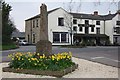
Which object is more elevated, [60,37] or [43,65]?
[60,37]

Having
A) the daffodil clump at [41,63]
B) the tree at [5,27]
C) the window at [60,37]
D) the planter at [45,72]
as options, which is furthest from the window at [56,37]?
the planter at [45,72]

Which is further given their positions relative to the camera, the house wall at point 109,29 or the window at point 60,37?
the house wall at point 109,29

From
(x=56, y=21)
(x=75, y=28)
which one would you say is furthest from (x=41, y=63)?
(x=75, y=28)

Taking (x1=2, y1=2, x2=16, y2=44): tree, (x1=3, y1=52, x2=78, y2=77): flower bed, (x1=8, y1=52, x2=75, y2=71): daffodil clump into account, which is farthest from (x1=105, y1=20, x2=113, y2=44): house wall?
(x1=8, y1=52, x2=75, y2=71): daffodil clump

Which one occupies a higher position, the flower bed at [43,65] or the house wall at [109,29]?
the house wall at [109,29]

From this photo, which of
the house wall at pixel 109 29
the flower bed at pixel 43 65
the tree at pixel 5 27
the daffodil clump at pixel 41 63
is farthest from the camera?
the house wall at pixel 109 29

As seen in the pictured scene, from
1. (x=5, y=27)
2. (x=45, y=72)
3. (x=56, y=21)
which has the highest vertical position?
(x=56, y=21)

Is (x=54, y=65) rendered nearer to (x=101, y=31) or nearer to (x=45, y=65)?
(x=45, y=65)

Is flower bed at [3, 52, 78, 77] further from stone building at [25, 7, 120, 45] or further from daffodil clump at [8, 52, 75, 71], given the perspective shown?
stone building at [25, 7, 120, 45]

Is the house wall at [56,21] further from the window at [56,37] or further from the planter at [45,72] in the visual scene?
the planter at [45,72]

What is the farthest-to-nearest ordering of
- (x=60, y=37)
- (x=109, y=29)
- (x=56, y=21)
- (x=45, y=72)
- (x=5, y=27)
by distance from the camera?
1. (x=109, y=29)
2. (x=60, y=37)
3. (x=56, y=21)
4. (x=5, y=27)
5. (x=45, y=72)

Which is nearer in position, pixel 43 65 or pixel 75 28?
pixel 43 65

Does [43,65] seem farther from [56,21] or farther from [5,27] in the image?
[56,21]

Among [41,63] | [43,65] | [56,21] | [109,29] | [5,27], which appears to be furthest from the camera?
[109,29]
